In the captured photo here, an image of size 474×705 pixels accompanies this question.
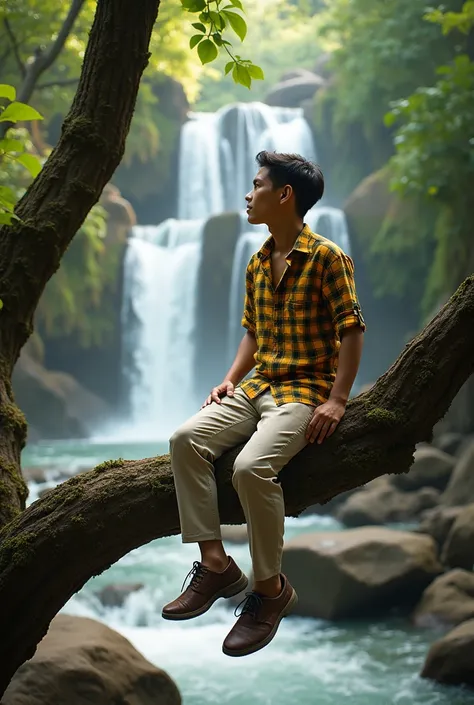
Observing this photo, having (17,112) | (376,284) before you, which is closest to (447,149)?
(376,284)

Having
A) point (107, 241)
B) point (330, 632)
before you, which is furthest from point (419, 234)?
point (330, 632)

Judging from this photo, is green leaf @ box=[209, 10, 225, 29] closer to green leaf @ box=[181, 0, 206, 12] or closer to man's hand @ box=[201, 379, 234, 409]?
green leaf @ box=[181, 0, 206, 12]

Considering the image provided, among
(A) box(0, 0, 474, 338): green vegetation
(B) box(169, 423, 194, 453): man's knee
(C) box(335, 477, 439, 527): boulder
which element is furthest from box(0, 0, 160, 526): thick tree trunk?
(C) box(335, 477, 439, 527): boulder

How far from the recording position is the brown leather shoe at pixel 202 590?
96.2 inches

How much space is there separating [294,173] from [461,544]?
5.38 metres

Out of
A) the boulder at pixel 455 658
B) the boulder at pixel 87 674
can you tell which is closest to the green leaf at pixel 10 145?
the boulder at pixel 87 674

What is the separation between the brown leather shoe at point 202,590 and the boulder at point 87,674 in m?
1.73

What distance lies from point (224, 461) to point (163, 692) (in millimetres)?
2200

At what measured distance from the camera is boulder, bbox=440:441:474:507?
9125 millimetres

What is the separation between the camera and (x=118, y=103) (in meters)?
3.26

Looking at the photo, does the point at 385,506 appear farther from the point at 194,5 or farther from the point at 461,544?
the point at 194,5

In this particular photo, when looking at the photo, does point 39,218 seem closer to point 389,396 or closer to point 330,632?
point 389,396

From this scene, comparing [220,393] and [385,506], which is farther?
[385,506]

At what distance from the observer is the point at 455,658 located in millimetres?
5301
